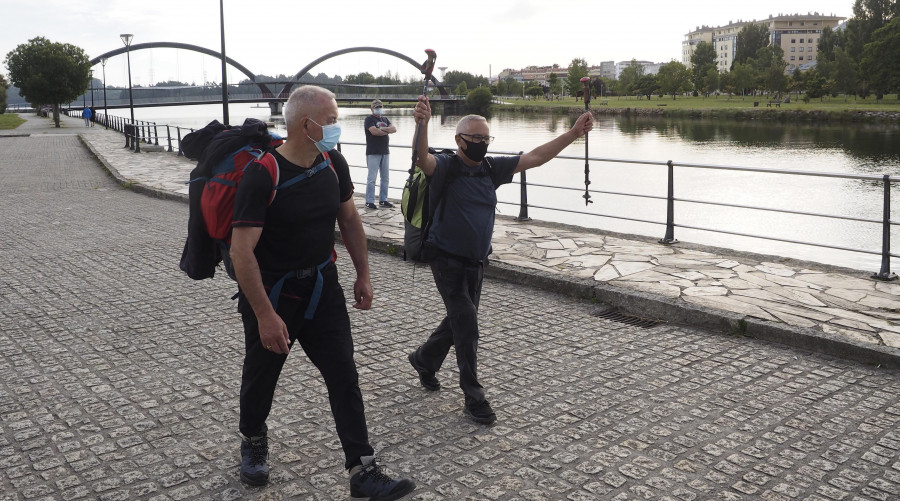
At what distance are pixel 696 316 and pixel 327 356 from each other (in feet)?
11.7

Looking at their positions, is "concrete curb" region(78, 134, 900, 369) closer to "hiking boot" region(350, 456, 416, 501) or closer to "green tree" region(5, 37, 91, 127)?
"hiking boot" region(350, 456, 416, 501)

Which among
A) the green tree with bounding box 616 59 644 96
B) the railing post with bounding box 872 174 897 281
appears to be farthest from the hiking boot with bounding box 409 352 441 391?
the green tree with bounding box 616 59 644 96

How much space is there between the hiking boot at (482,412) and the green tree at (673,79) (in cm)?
12174

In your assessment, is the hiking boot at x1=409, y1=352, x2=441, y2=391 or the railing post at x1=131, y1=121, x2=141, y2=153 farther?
the railing post at x1=131, y1=121, x2=141, y2=153

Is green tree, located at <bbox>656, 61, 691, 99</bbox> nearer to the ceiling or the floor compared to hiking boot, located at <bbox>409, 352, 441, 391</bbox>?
nearer to the ceiling

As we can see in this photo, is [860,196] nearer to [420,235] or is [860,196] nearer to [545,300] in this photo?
[545,300]

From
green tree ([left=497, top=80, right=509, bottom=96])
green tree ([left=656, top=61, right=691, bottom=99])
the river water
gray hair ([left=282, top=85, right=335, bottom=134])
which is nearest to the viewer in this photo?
gray hair ([left=282, top=85, right=335, bottom=134])

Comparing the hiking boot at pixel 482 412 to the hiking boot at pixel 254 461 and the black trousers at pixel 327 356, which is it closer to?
the black trousers at pixel 327 356

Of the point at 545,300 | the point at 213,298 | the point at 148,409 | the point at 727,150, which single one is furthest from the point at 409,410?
the point at 727,150

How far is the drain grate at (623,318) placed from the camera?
6281mm

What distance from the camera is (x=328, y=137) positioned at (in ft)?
11.1

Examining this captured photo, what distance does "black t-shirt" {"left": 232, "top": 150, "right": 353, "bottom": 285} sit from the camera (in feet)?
10.5

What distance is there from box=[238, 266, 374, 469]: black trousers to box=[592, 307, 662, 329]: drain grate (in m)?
3.29

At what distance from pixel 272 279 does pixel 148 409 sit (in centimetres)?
166
